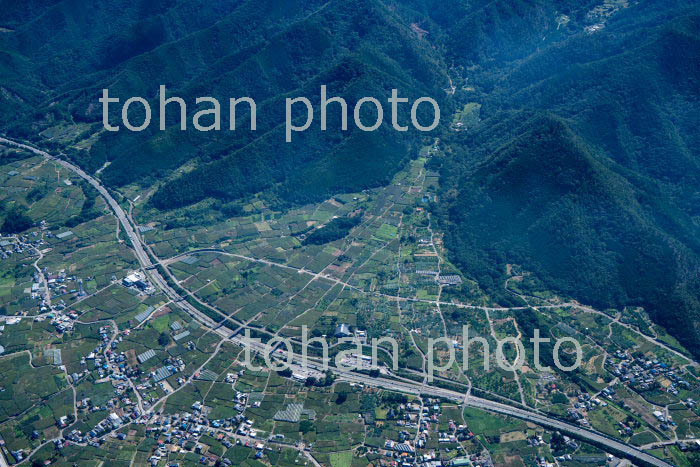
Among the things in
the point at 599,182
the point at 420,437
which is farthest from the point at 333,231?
the point at 599,182

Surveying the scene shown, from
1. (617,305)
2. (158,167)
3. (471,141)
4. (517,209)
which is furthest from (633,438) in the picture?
(158,167)

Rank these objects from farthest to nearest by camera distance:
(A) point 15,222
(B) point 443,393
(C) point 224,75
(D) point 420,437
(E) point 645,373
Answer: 1. (C) point 224,75
2. (A) point 15,222
3. (E) point 645,373
4. (B) point 443,393
5. (D) point 420,437

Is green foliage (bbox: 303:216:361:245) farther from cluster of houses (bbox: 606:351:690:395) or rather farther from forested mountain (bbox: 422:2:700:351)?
cluster of houses (bbox: 606:351:690:395)

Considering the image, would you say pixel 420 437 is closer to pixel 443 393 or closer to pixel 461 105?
pixel 443 393

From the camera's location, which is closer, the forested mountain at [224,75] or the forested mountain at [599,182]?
the forested mountain at [599,182]

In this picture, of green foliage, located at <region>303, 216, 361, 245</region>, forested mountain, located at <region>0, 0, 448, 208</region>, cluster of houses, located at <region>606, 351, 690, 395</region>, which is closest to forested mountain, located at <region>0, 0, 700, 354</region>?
forested mountain, located at <region>0, 0, 448, 208</region>

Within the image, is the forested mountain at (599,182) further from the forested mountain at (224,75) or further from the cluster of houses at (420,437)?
the cluster of houses at (420,437)

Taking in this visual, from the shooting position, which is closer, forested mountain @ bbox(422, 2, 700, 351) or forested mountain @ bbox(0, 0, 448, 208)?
forested mountain @ bbox(422, 2, 700, 351)

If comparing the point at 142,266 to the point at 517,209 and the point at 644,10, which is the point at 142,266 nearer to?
the point at 517,209

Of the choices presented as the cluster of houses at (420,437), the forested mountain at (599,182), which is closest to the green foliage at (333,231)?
the forested mountain at (599,182)
